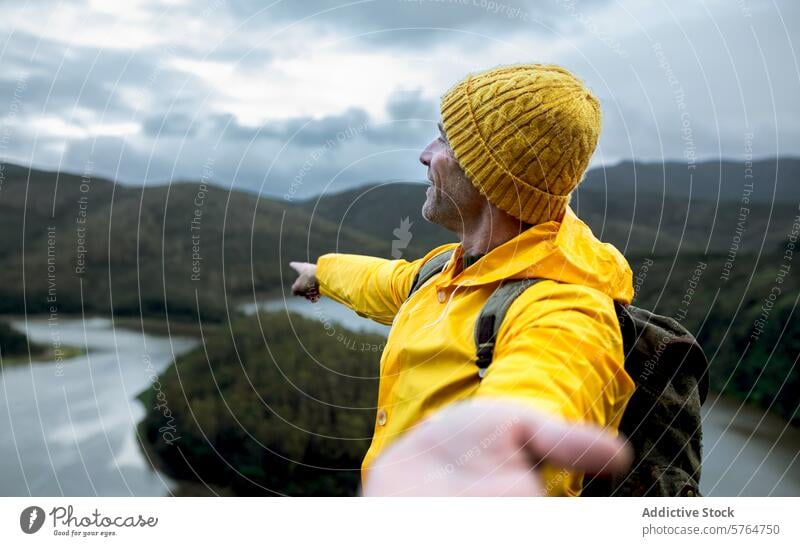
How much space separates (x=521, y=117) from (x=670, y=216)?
293 centimetres

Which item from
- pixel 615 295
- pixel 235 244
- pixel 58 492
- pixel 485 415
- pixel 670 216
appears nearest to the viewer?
pixel 485 415

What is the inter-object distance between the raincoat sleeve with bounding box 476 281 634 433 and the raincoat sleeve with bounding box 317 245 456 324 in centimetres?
68

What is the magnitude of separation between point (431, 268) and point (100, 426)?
1.75 meters

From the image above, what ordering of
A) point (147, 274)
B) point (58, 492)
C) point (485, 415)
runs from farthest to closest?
point (147, 274), point (58, 492), point (485, 415)

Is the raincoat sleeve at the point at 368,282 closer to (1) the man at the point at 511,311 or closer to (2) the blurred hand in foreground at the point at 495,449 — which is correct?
(1) the man at the point at 511,311

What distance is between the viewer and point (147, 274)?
3262 millimetres

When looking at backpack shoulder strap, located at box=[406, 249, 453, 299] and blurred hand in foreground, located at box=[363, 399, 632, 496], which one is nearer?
blurred hand in foreground, located at box=[363, 399, 632, 496]

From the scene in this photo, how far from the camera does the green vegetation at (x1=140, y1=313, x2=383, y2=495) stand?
3.43 metres

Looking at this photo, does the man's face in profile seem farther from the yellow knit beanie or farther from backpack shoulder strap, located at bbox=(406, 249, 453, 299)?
backpack shoulder strap, located at bbox=(406, 249, 453, 299)

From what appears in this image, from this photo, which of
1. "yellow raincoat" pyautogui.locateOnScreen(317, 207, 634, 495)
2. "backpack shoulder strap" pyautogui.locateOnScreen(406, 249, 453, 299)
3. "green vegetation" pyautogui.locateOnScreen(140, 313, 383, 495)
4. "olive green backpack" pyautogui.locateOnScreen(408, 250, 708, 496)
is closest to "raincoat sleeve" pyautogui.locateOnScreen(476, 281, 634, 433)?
"yellow raincoat" pyautogui.locateOnScreen(317, 207, 634, 495)

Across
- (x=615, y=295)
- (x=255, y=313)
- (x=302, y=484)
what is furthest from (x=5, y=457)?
(x=615, y=295)

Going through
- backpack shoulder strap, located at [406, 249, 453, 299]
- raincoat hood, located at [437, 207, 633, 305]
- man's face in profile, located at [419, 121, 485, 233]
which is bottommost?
backpack shoulder strap, located at [406, 249, 453, 299]

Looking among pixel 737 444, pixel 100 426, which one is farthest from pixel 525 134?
pixel 737 444
